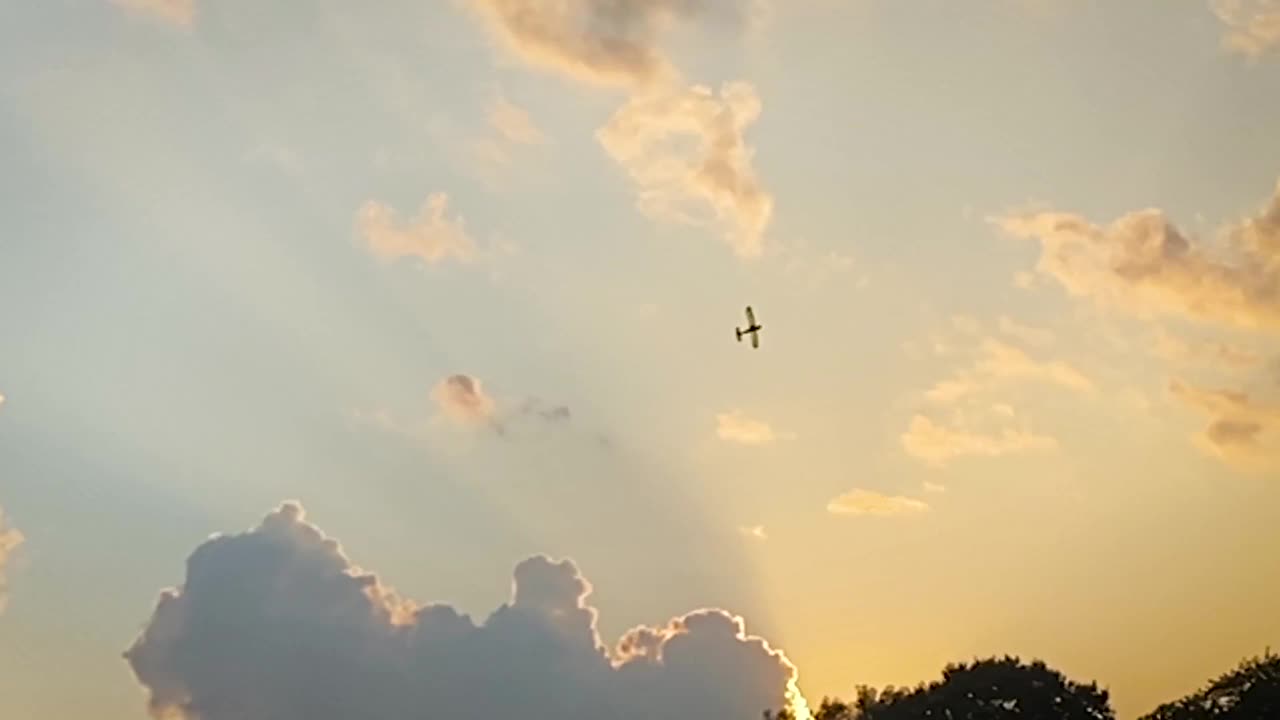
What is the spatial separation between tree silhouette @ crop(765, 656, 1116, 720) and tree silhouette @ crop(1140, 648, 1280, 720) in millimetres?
11238

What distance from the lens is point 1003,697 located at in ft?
318

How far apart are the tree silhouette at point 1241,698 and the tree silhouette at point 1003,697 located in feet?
36.9

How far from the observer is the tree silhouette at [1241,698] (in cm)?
7869

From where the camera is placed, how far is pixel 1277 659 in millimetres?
82250

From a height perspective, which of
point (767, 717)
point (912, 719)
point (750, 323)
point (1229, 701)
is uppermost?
point (750, 323)

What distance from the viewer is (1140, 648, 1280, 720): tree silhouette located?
78688mm

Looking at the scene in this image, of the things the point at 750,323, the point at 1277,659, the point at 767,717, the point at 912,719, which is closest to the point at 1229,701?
the point at 1277,659

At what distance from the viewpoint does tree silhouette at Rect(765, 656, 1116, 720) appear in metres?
96.3

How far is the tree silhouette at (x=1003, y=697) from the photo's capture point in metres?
96.3

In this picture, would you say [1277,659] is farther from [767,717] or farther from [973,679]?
[767,717]

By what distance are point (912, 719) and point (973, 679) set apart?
202 inches

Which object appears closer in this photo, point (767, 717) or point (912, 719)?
point (912, 719)

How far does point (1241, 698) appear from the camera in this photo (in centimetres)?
8038

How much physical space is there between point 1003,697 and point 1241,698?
19.4m
